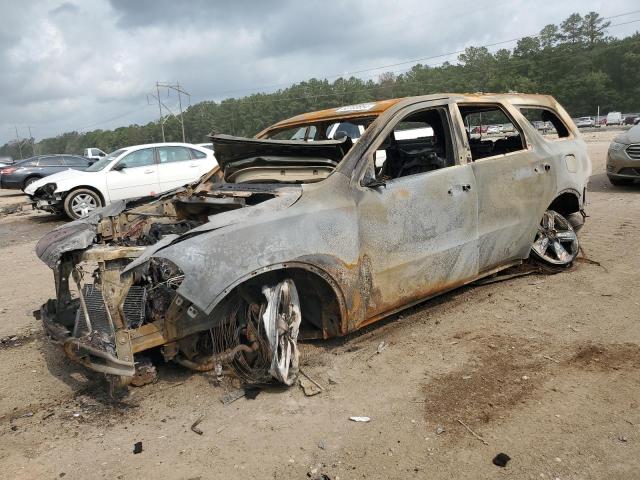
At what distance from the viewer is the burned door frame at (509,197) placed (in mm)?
4324

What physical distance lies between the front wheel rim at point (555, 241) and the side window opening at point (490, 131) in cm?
80

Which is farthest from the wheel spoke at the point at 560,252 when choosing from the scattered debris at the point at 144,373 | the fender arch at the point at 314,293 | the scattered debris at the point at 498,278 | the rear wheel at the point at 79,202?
the rear wheel at the point at 79,202

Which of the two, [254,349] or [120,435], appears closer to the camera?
[120,435]

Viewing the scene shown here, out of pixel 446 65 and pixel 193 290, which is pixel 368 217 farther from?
pixel 446 65

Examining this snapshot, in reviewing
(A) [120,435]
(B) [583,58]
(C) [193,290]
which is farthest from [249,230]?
(B) [583,58]

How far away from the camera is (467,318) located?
430cm

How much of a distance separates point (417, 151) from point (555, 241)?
173 cm

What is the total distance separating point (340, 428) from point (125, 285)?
1502 mm

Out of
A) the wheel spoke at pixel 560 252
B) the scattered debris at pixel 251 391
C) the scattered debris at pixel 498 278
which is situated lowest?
the scattered debris at pixel 251 391

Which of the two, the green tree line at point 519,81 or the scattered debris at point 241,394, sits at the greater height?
the green tree line at point 519,81

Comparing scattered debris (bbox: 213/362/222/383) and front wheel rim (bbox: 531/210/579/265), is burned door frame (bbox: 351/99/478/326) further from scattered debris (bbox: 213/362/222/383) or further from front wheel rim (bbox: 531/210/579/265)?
front wheel rim (bbox: 531/210/579/265)

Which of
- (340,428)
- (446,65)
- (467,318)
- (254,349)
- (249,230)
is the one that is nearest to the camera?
(340,428)

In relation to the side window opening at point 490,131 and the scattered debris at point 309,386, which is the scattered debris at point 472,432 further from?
the side window opening at point 490,131

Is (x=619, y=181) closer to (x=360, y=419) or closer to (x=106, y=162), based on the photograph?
(x=360, y=419)
